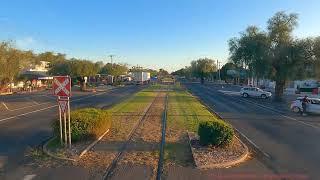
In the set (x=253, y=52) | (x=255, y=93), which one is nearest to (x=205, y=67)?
(x=255, y=93)

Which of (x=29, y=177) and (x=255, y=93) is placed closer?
(x=29, y=177)

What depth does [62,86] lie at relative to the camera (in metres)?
14.6

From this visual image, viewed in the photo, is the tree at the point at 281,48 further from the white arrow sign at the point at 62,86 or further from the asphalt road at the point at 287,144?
the white arrow sign at the point at 62,86

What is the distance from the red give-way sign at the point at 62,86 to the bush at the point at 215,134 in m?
4.78

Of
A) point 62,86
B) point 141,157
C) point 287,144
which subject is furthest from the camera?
point 287,144

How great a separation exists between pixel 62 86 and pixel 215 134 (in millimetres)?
5402

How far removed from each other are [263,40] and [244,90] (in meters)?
10.4

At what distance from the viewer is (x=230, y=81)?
155m

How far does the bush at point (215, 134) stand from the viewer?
14.9 meters

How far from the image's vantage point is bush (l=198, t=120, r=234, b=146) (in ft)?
48.8

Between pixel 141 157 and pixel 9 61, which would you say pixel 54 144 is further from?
pixel 9 61

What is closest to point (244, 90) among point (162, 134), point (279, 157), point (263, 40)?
point (263, 40)

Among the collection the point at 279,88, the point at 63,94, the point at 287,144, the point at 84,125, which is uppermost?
the point at 63,94

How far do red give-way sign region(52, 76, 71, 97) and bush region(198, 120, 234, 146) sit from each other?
478 cm
